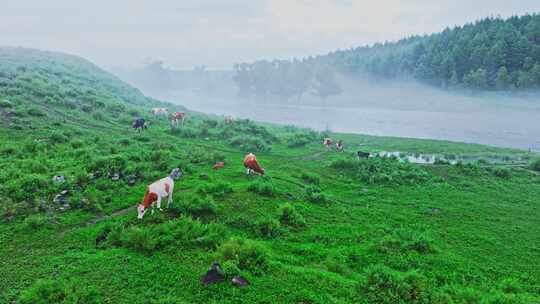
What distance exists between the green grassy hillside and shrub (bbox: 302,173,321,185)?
0.07 meters

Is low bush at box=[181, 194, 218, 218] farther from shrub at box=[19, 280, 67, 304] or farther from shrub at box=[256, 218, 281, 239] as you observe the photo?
shrub at box=[19, 280, 67, 304]

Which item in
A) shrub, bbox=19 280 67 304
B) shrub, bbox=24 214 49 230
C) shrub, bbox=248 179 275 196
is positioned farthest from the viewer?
shrub, bbox=248 179 275 196

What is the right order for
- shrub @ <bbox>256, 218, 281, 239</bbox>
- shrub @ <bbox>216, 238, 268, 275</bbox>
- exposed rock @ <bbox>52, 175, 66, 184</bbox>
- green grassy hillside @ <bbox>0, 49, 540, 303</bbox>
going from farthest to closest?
exposed rock @ <bbox>52, 175, 66, 184</bbox> < shrub @ <bbox>256, 218, 281, 239</bbox> < shrub @ <bbox>216, 238, 268, 275</bbox> < green grassy hillside @ <bbox>0, 49, 540, 303</bbox>

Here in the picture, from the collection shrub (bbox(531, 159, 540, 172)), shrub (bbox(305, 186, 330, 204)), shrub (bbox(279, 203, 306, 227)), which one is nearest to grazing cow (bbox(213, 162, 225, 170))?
shrub (bbox(305, 186, 330, 204))

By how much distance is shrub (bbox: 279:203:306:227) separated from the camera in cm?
1038

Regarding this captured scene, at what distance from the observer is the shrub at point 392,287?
6.87 metres

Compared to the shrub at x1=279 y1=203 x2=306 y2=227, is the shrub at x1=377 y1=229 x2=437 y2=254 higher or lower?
lower

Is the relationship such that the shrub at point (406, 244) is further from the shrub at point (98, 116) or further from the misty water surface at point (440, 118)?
the misty water surface at point (440, 118)

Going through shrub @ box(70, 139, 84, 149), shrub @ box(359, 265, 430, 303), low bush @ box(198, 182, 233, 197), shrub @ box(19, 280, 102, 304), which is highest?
shrub @ box(70, 139, 84, 149)

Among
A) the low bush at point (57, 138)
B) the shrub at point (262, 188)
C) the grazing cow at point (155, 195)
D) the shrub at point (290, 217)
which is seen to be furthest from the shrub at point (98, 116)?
the shrub at point (290, 217)

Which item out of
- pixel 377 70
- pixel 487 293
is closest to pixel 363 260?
pixel 487 293

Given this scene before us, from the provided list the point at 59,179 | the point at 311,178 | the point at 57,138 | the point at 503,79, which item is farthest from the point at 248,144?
the point at 503,79

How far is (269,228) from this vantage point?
9.62m

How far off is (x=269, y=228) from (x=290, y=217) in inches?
44.4
